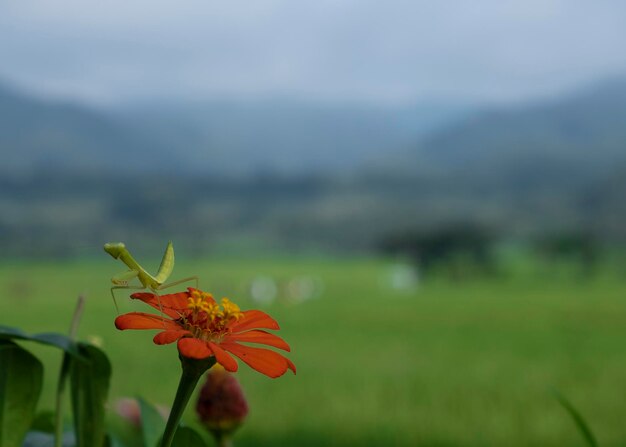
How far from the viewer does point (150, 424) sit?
0.79m

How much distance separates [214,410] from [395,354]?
5.68 m

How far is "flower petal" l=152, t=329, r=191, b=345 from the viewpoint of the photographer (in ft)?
1.56

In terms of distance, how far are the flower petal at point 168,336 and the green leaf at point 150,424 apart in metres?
0.31

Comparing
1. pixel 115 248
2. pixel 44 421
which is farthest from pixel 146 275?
pixel 44 421

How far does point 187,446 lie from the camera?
641mm

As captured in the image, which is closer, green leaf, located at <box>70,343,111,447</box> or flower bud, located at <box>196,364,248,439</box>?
green leaf, located at <box>70,343,111,447</box>

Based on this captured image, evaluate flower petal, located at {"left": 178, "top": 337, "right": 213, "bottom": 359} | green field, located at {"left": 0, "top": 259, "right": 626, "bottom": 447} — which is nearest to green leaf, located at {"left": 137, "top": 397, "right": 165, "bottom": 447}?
green field, located at {"left": 0, "top": 259, "right": 626, "bottom": 447}

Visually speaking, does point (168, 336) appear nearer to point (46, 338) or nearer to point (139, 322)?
point (139, 322)

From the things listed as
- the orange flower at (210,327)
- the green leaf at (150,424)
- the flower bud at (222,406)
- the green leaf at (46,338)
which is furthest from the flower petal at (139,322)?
the flower bud at (222,406)

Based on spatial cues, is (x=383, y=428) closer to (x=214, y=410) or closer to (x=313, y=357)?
(x=214, y=410)

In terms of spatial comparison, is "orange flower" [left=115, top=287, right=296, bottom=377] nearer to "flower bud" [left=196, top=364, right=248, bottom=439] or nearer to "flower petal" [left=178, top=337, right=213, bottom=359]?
"flower petal" [left=178, top=337, right=213, bottom=359]

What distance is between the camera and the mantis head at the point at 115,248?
0.58 m

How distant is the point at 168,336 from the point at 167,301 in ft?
0.32

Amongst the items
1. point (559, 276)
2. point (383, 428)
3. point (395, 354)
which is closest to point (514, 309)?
point (395, 354)
